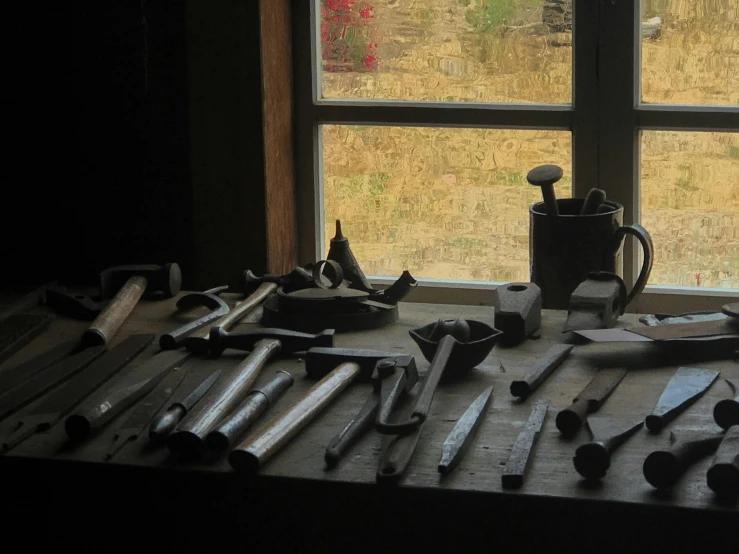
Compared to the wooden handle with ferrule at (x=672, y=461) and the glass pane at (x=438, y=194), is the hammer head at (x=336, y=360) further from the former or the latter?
the glass pane at (x=438, y=194)

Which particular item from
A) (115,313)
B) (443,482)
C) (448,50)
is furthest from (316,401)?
(448,50)

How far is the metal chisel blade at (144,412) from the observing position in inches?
64.2

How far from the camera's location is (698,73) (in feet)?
7.95

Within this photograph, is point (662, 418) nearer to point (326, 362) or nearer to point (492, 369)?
point (492, 369)

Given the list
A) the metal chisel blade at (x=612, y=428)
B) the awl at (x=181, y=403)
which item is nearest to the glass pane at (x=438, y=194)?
the awl at (x=181, y=403)

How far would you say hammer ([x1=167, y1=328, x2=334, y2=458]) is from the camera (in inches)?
61.9

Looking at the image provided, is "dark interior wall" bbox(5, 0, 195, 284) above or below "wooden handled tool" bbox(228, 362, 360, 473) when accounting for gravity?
above

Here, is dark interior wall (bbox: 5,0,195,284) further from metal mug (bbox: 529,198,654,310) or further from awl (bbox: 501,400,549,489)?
awl (bbox: 501,400,549,489)

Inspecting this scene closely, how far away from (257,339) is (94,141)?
2.88 ft

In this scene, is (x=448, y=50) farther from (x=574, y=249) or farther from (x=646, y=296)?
(x=646, y=296)

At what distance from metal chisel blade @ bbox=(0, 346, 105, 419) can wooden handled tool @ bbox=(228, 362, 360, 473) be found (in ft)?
1.51

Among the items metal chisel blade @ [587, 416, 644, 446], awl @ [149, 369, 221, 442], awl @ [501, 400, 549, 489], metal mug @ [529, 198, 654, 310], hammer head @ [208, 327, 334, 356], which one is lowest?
awl @ [501, 400, 549, 489]

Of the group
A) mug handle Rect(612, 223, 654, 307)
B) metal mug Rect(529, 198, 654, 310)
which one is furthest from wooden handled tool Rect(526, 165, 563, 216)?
mug handle Rect(612, 223, 654, 307)

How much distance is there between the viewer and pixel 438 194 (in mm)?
2643
